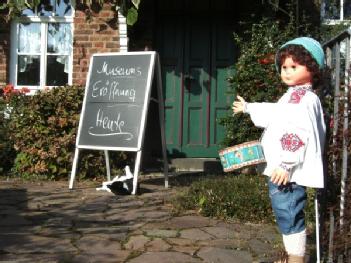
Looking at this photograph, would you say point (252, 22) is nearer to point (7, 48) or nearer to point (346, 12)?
point (346, 12)

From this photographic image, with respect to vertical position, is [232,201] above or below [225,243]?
above

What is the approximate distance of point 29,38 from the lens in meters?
8.80

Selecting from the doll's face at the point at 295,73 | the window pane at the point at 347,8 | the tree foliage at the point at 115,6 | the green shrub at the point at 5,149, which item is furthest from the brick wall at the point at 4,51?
the doll's face at the point at 295,73

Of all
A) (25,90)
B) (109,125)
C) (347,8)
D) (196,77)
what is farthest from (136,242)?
(347,8)

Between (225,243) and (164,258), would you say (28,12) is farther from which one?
(164,258)

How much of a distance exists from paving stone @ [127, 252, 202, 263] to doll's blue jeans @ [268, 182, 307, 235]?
0.89 m

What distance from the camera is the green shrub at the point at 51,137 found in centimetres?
735

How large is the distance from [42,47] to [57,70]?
1.43 ft

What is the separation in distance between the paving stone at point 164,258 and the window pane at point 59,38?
548 cm

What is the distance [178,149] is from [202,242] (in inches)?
171

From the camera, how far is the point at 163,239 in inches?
172

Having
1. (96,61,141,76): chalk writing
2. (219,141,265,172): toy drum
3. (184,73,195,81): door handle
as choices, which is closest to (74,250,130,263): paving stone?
(219,141,265,172): toy drum

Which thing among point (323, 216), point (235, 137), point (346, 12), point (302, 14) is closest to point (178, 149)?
point (235, 137)

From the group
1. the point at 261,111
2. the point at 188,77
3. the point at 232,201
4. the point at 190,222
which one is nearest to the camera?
the point at 261,111
